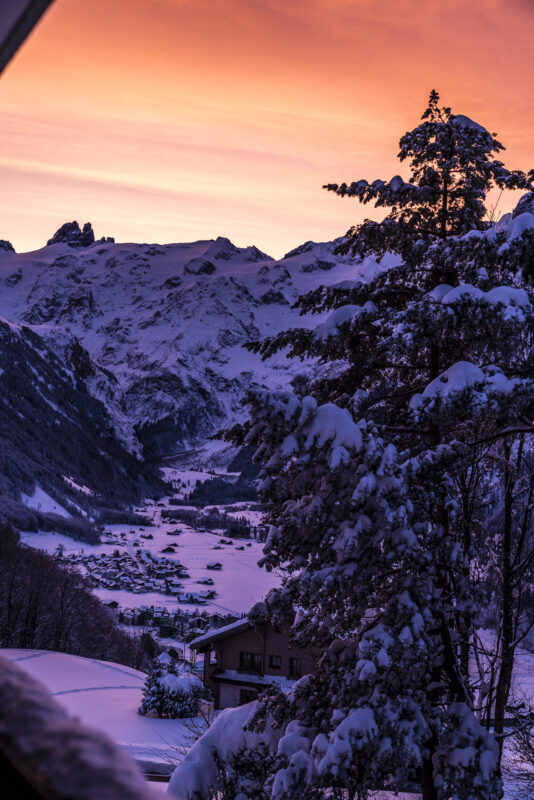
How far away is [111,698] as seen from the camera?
34469 mm

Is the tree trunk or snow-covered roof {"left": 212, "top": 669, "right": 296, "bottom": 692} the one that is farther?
snow-covered roof {"left": 212, "top": 669, "right": 296, "bottom": 692}

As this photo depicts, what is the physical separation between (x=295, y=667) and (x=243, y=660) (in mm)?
2172

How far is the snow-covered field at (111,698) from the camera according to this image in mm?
26373

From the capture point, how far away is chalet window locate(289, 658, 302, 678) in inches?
1161

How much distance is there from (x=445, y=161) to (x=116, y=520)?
647 feet

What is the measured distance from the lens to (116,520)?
199 metres

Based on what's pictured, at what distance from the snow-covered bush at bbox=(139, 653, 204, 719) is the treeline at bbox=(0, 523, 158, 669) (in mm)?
19146

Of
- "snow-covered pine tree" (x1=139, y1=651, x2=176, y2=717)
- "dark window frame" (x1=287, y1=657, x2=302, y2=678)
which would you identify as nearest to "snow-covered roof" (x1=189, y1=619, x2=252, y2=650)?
"dark window frame" (x1=287, y1=657, x2=302, y2=678)

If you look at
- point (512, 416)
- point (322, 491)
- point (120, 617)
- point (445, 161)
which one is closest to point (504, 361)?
point (512, 416)

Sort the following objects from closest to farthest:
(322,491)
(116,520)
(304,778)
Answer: (304,778) < (322,491) < (116,520)

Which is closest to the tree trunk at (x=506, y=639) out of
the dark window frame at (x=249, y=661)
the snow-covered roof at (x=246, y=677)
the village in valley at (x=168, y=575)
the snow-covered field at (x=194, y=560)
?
the snow-covered roof at (x=246, y=677)

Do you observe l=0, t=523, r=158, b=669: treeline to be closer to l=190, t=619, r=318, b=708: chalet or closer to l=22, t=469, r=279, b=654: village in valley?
l=22, t=469, r=279, b=654: village in valley

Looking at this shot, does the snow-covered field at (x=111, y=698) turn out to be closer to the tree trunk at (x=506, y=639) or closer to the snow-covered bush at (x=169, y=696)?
the snow-covered bush at (x=169, y=696)

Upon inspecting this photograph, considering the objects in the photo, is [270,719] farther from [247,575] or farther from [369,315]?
[247,575]
